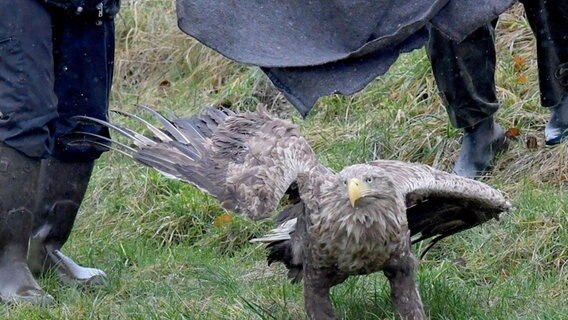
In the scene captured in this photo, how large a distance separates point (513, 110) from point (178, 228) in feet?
7.28

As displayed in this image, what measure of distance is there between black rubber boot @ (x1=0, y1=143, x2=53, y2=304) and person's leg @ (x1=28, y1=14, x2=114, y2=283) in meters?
0.24

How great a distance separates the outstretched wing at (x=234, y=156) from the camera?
498 cm

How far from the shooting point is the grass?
536cm

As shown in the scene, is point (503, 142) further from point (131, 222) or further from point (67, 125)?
point (67, 125)

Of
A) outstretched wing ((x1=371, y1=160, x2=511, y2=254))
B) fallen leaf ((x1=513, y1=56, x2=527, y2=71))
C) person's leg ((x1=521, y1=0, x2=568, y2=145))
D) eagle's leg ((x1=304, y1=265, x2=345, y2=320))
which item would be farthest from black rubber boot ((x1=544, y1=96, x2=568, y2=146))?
eagle's leg ((x1=304, y1=265, x2=345, y2=320))

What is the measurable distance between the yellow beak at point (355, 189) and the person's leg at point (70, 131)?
1473 mm

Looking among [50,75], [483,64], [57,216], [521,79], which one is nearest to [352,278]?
[57,216]

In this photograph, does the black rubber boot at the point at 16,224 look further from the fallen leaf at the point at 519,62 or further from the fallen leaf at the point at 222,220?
the fallen leaf at the point at 519,62

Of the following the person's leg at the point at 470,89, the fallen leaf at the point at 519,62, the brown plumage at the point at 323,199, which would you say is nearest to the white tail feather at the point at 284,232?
the brown plumage at the point at 323,199

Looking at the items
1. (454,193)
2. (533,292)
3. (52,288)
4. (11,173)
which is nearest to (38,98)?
(11,173)

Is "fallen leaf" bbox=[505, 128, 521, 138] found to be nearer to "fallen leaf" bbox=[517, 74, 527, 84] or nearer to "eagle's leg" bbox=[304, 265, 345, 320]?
"fallen leaf" bbox=[517, 74, 527, 84]

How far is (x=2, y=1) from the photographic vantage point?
17.2 feet

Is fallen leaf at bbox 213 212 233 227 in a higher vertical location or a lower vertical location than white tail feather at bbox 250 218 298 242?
lower

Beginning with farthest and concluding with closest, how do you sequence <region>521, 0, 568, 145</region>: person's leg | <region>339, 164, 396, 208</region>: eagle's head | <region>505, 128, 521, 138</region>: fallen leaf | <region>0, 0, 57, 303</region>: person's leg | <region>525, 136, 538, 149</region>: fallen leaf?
<region>505, 128, 521, 138</region>: fallen leaf → <region>525, 136, 538, 149</region>: fallen leaf → <region>521, 0, 568, 145</region>: person's leg → <region>0, 0, 57, 303</region>: person's leg → <region>339, 164, 396, 208</region>: eagle's head
